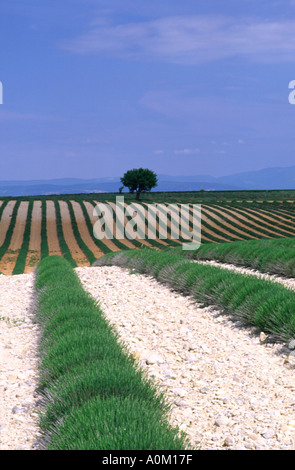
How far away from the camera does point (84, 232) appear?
135 ft

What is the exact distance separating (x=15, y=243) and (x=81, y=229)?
6876 mm

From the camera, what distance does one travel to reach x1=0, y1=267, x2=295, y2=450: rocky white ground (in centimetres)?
416

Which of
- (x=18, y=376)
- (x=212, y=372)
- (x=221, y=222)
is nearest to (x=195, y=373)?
(x=212, y=372)

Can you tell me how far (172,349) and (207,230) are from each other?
115ft

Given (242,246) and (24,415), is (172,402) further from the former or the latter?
(242,246)

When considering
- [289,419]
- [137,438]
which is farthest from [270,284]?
[137,438]

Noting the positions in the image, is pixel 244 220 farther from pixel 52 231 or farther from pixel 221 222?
pixel 52 231

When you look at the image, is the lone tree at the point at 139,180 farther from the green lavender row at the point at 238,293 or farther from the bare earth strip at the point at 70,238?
the green lavender row at the point at 238,293

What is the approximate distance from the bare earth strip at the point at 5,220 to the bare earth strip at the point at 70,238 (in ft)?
17.2

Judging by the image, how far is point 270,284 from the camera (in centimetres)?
802

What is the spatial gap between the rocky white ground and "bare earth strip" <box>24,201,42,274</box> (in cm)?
1995

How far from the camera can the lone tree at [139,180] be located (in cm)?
6769

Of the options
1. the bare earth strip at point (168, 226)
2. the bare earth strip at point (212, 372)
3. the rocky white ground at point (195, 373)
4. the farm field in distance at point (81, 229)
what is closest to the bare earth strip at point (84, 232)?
the farm field in distance at point (81, 229)
